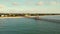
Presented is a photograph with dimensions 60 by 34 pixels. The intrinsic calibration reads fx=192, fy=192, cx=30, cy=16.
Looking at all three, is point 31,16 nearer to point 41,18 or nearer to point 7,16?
point 41,18

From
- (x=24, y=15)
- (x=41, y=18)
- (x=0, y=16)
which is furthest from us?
(x=41, y=18)

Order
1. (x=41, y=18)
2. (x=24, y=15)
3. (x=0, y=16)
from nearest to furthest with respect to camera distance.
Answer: (x=0, y=16) < (x=24, y=15) < (x=41, y=18)

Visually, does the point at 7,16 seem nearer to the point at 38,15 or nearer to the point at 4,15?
the point at 4,15

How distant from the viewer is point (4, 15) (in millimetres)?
30766

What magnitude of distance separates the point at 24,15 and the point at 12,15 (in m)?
2.04

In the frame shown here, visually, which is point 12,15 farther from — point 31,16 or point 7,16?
point 31,16

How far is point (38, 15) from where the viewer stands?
Answer: 32469mm

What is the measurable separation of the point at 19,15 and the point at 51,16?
284 inches

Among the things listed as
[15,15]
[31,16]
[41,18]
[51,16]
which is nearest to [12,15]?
[15,15]

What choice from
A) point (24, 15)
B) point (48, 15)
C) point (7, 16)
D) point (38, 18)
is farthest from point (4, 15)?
point (48, 15)

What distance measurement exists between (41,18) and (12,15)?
227 inches

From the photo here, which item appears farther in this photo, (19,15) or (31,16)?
(31,16)

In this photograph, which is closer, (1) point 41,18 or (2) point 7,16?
(2) point 7,16

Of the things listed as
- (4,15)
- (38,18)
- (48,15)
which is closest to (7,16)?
(4,15)
